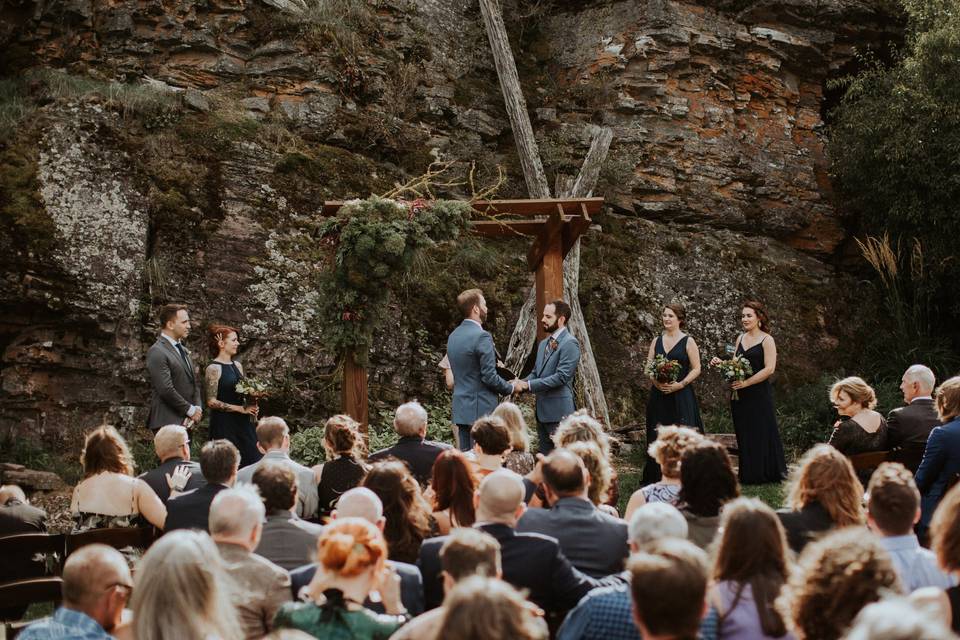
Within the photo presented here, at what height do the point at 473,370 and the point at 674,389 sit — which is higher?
the point at 473,370

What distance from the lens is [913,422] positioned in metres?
6.38

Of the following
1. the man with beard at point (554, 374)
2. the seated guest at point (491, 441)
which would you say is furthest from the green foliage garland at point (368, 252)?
the seated guest at point (491, 441)

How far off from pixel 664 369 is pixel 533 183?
5559 millimetres

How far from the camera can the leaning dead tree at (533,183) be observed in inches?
490

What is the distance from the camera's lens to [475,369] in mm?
8156

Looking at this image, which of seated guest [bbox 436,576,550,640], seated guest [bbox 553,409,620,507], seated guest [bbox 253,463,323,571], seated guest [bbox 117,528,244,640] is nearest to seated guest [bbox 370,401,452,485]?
seated guest [bbox 553,409,620,507]

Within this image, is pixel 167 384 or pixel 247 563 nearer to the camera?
pixel 247 563

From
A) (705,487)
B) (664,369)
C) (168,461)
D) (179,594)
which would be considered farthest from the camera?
(664,369)

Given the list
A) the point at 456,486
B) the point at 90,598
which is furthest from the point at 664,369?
the point at 90,598

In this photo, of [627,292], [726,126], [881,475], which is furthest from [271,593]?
[726,126]

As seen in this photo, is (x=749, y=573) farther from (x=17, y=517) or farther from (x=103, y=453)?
(x=17, y=517)

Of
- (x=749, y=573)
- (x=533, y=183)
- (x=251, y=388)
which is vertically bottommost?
(x=749, y=573)

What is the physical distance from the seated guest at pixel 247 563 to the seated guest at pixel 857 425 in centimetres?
424

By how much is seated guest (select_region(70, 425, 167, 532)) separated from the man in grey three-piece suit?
2385 millimetres
